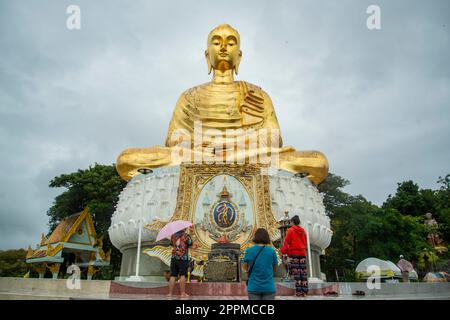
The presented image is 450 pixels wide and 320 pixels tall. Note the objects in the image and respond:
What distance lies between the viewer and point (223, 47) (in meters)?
13.9

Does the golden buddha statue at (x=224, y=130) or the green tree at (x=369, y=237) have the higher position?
the golden buddha statue at (x=224, y=130)

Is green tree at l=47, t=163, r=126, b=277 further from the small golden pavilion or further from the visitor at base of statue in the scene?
the visitor at base of statue

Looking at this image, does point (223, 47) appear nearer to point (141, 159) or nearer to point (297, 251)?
point (141, 159)

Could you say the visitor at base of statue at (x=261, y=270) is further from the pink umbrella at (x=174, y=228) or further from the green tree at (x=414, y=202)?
the green tree at (x=414, y=202)

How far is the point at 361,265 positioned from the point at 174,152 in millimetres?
9346

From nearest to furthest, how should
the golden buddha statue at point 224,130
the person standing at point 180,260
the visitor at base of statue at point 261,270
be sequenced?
the visitor at base of statue at point 261,270, the person standing at point 180,260, the golden buddha statue at point 224,130

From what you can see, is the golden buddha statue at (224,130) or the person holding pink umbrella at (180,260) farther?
the golden buddha statue at (224,130)

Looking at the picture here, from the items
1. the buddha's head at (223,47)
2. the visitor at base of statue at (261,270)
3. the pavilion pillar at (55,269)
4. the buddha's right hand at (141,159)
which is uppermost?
the buddha's head at (223,47)

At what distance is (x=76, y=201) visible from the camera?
20625 mm

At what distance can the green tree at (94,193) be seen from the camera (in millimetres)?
19078

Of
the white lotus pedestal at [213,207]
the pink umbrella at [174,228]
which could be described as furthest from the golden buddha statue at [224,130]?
the pink umbrella at [174,228]

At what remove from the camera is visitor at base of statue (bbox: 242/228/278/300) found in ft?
10.9

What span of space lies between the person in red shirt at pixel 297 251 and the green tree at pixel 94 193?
14.5m

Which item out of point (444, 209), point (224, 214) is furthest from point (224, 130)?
point (444, 209)
